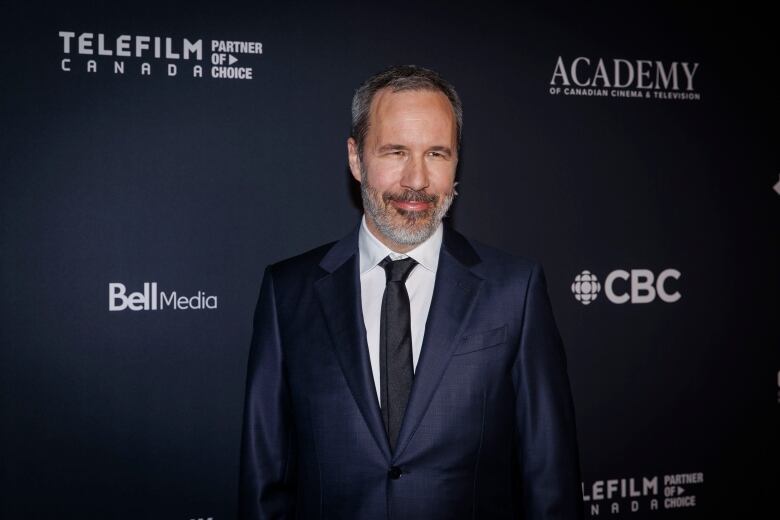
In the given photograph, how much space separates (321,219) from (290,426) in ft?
2.54

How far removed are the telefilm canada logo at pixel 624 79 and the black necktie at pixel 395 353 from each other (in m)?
1.21

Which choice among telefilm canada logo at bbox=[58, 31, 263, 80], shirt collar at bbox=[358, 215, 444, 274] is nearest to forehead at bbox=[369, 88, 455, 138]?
shirt collar at bbox=[358, 215, 444, 274]

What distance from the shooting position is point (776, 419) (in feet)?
8.07

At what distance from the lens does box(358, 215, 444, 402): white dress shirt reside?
145cm

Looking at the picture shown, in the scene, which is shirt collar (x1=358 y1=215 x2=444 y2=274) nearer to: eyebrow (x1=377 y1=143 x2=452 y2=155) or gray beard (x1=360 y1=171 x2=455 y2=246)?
gray beard (x1=360 y1=171 x2=455 y2=246)

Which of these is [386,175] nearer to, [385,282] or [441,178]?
[441,178]

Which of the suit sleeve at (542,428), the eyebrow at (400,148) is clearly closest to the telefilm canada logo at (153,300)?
the eyebrow at (400,148)

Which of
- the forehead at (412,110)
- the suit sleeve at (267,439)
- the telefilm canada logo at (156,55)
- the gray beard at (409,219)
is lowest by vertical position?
the suit sleeve at (267,439)

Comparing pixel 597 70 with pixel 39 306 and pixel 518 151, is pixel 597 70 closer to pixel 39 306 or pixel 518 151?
pixel 518 151

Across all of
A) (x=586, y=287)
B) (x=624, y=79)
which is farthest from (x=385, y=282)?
(x=624, y=79)

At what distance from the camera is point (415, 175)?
1.42 metres

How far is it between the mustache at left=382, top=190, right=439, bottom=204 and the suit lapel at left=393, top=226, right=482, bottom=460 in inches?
5.6

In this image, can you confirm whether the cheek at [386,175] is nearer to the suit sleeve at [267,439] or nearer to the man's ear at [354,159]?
the man's ear at [354,159]

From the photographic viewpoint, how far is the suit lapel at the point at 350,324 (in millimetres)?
1350
